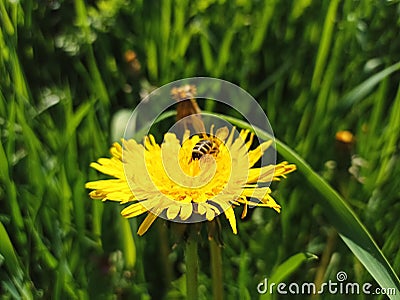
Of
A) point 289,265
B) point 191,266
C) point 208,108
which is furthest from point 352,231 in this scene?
point 208,108

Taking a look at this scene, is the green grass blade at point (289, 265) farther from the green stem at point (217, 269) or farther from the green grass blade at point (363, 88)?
the green grass blade at point (363, 88)

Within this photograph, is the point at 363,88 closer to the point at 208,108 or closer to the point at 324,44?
the point at 324,44

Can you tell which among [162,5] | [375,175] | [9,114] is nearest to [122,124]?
[9,114]

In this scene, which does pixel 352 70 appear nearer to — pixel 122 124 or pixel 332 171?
pixel 332 171

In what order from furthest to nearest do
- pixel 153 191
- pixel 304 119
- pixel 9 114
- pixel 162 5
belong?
1. pixel 162 5
2. pixel 304 119
3. pixel 9 114
4. pixel 153 191

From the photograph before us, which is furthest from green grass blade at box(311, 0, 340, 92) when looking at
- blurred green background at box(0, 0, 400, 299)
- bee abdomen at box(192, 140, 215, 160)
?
bee abdomen at box(192, 140, 215, 160)

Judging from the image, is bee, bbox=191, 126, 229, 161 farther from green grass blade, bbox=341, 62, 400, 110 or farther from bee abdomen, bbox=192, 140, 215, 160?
green grass blade, bbox=341, 62, 400, 110

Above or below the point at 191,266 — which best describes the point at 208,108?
above
